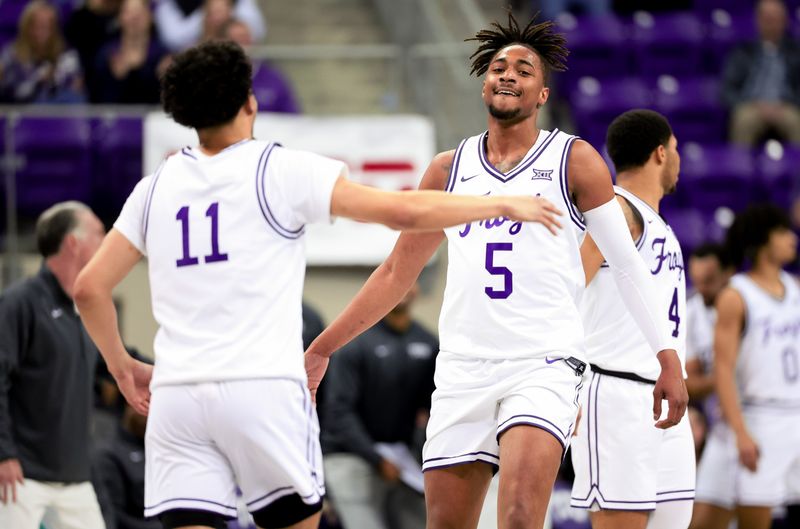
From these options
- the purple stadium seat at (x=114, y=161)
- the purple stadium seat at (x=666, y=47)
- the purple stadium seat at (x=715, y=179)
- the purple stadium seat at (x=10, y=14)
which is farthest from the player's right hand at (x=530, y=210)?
the purple stadium seat at (x=666, y=47)

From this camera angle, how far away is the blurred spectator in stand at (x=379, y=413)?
33.4ft

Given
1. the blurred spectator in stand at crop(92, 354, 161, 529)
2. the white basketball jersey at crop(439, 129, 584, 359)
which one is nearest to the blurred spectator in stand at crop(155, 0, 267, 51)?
the blurred spectator in stand at crop(92, 354, 161, 529)

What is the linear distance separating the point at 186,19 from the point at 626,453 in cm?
796

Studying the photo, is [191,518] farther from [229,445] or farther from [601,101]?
[601,101]

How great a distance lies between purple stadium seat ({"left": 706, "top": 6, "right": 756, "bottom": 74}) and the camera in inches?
593

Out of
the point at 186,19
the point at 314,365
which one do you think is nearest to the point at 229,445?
the point at 314,365

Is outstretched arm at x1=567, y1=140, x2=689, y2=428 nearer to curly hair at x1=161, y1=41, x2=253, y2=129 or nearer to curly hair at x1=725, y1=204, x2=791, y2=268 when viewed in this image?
curly hair at x1=161, y1=41, x2=253, y2=129

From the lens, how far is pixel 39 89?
12.2 m

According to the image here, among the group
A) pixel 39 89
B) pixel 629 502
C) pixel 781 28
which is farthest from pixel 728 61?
pixel 629 502

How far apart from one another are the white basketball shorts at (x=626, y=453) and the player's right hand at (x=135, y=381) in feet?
6.68

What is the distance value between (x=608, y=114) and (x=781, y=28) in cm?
228

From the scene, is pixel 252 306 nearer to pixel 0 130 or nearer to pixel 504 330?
pixel 504 330

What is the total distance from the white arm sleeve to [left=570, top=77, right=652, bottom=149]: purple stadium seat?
756 centimetres

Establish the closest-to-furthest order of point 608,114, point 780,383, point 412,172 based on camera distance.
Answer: point 780,383 → point 412,172 → point 608,114
